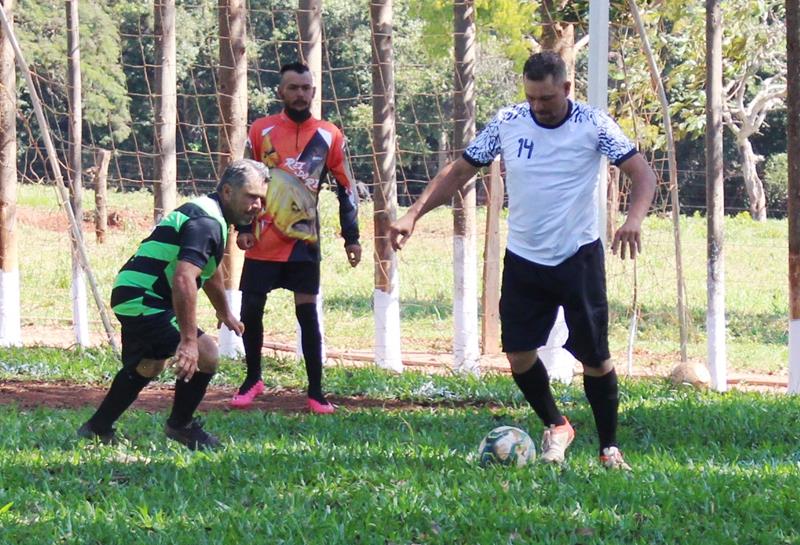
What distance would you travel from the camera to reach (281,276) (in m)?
7.39

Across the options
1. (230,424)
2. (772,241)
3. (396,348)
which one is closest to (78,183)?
(396,348)

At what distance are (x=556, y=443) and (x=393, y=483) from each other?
101cm

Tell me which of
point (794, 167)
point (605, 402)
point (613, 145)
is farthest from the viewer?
point (794, 167)

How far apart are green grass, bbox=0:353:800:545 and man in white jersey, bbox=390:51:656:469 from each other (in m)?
0.48

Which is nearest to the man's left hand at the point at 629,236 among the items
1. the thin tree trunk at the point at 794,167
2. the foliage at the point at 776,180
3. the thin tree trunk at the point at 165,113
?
the thin tree trunk at the point at 794,167

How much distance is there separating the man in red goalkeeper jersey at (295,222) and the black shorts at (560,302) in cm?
181

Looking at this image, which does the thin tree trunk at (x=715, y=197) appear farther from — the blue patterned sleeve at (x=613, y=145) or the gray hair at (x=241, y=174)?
the gray hair at (x=241, y=174)

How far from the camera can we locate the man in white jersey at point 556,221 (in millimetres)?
5461

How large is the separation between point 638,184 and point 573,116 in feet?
1.45

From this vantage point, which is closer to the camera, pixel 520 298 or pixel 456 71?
pixel 520 298

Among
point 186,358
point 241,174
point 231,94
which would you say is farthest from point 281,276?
point 231,94

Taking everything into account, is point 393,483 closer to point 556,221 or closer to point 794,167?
point 556,221

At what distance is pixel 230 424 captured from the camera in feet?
22.2

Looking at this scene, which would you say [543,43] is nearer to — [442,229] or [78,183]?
[78,183]
